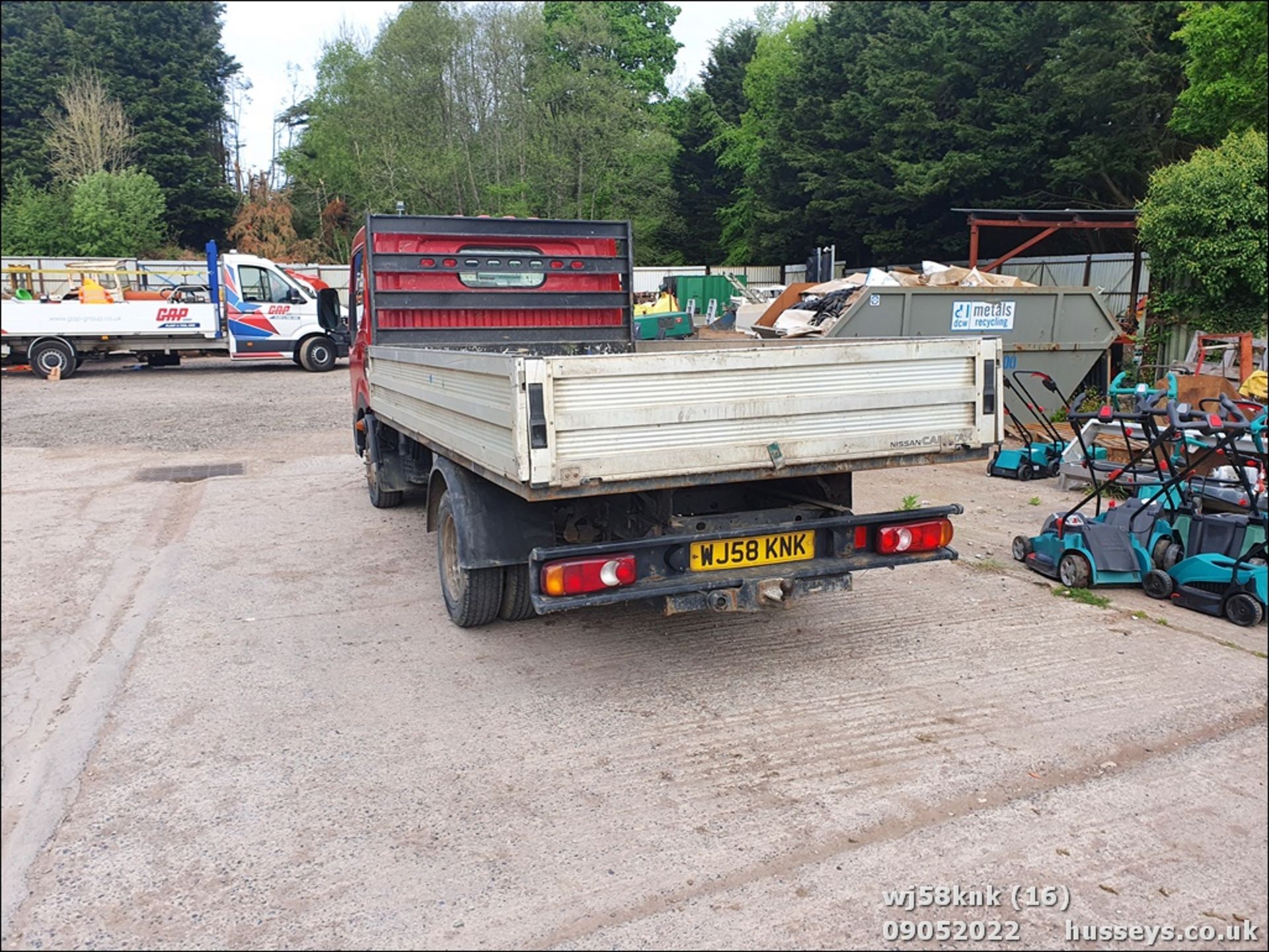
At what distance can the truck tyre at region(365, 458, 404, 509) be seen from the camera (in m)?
8.35

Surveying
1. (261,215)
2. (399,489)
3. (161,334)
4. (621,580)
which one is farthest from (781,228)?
(621,580)

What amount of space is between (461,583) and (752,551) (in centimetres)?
173

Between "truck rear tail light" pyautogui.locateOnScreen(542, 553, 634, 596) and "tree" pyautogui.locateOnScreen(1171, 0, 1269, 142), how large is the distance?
691 inches

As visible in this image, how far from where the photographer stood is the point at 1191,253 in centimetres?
1205

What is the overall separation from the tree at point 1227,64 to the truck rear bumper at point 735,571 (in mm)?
16462

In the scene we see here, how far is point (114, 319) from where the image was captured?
19.7 m

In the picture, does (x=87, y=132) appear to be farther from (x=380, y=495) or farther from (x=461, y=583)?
(x=380, y=495)

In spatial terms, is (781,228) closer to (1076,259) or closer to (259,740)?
(1076,259)

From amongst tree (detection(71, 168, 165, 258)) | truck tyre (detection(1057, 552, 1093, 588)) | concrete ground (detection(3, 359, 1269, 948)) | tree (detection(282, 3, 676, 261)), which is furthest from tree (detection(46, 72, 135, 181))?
tree (detection(282, 3, 676, 261))

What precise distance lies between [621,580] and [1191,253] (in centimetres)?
1125

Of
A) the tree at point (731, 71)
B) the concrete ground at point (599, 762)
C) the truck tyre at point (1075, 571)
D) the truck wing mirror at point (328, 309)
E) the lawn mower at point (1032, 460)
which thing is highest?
the tree at point (731, 71)

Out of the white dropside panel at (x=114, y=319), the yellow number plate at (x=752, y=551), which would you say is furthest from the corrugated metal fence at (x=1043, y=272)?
the yellow number plate at (x=752, y=551)

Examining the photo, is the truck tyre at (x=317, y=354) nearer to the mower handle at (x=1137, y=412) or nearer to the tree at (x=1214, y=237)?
the tree at (x=1214, y=237)

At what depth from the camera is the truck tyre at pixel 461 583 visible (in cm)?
511
